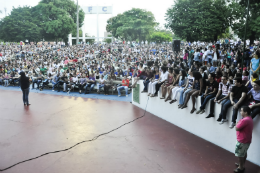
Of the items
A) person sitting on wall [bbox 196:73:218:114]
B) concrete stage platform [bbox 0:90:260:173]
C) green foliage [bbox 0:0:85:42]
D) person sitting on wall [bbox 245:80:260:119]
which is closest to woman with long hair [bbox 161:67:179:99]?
concrete stage platform [bbox 0:90:260:173]

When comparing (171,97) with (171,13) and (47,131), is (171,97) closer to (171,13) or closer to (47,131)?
(47,131)

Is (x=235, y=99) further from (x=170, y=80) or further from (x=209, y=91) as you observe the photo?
(x=170, y=80)

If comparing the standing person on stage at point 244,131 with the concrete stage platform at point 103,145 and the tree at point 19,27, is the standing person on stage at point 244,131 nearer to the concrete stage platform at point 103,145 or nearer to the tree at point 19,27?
the concrete stage platform at point 103,145

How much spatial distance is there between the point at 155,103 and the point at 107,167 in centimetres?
485

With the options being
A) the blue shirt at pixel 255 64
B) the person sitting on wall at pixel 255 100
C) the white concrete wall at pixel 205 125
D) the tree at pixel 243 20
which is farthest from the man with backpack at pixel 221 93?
the tree at pixel 243 20

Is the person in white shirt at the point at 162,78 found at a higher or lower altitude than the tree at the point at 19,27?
lower

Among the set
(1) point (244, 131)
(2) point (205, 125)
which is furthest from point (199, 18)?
(1) point (244, 131)

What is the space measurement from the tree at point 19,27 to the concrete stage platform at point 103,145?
37958 mm

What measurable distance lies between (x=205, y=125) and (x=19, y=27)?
4620cm

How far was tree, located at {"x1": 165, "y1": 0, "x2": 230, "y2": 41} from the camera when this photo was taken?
80.7 ft

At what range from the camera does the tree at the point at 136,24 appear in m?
45.9

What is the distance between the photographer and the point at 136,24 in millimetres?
46281

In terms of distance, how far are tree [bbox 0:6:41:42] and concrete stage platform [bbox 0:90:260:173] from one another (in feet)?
125

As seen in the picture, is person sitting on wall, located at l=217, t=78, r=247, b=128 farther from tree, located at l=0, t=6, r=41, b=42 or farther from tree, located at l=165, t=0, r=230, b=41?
tree, located at l=0, t=6, r=41, b=42
